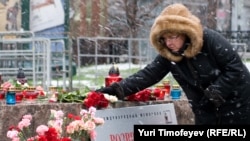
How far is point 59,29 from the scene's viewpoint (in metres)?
20.2

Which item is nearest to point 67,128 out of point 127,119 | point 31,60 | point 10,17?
point 127,119

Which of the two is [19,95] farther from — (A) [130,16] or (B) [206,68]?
(A) [130,16]

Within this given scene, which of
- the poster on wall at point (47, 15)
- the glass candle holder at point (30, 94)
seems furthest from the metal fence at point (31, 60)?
the glass candle holder at point (30, 94)

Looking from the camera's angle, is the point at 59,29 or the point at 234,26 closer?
the point at 59,29

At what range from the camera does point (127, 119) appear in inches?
241

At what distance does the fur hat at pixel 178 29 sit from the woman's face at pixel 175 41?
0.05 meters

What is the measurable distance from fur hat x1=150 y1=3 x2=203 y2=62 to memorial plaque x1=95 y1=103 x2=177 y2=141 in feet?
2.11

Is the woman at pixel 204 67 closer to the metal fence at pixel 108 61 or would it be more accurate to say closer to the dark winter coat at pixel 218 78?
the dark winter coat at pixel 218 78

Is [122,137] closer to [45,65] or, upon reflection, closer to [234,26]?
[45,65]

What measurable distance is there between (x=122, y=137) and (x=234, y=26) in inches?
1051

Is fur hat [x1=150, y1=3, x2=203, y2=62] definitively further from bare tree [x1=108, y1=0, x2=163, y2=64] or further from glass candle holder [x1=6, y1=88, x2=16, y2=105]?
bare tree [x1=108, y1=0, x2=163, y2=64]

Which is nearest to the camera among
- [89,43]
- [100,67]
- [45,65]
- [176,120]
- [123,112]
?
[123,112]

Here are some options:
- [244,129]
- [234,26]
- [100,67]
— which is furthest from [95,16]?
[244,129]

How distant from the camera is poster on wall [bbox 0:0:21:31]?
772 inches
